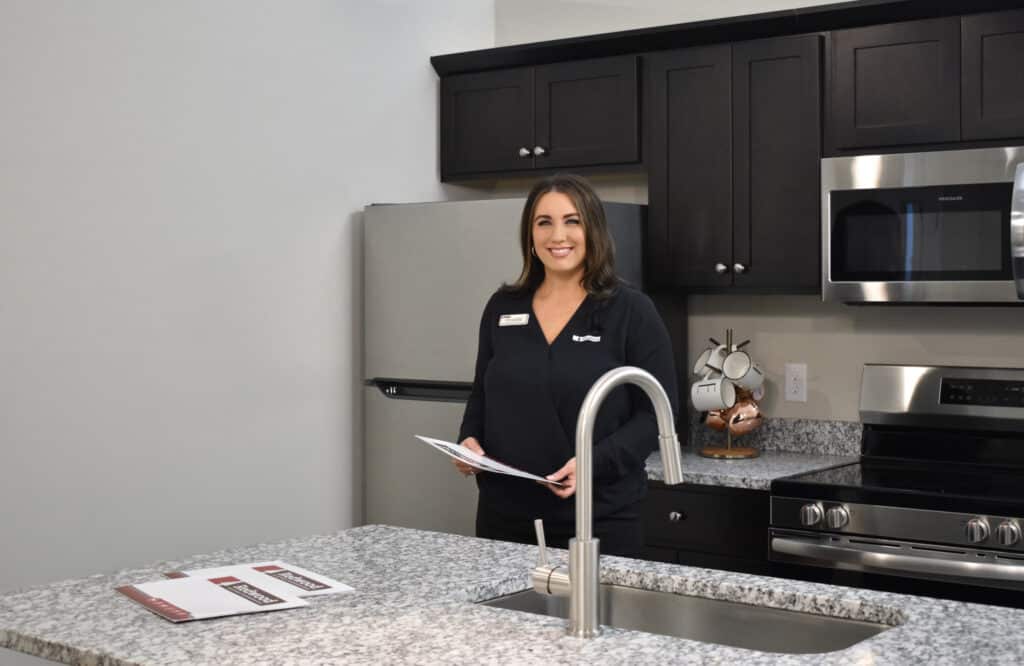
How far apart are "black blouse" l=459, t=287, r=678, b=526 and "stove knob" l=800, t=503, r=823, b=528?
0.58 metres

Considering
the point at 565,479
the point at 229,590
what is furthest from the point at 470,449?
the point at 229,590

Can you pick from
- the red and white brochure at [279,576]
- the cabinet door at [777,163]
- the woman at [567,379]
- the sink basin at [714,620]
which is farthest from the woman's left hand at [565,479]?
the cabinet door at [777,163]

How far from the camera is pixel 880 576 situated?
3047mm

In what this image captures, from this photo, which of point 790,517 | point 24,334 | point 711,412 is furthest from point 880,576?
point 24,334

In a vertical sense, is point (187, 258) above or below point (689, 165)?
below

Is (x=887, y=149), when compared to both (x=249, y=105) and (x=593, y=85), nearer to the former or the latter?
(x=593, y=85)

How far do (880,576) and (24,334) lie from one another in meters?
2.17

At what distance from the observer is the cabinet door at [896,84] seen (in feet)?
10.8

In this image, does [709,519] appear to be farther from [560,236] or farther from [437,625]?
[437,625]

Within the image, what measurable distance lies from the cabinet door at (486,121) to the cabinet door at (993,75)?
1402mm

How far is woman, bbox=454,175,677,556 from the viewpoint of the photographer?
267 cm

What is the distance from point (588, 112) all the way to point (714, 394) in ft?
3.26

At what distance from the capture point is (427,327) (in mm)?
3861

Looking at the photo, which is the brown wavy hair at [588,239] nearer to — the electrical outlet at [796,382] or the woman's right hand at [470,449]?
the woman's right hand at [470,449]
